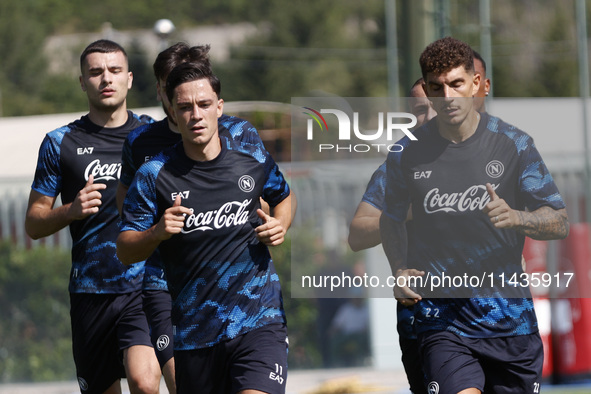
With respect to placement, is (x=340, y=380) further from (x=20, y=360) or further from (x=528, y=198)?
(x=528, y=198)

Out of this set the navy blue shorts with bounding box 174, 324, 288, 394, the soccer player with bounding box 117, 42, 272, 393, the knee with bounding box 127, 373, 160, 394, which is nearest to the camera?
the navy blue shorts with bounding box 174, 324, 288, 394

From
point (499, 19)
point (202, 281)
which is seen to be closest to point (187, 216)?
point (202, 281)

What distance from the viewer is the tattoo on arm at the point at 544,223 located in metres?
5.26

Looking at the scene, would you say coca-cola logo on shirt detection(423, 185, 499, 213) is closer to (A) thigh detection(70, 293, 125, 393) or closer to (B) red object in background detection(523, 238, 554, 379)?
(A) thigh detection(70, 293, 125, 393)

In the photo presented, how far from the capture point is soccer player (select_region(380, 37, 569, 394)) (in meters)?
5.32

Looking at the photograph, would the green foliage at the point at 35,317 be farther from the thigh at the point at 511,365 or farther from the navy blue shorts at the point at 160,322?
the thigh at the point at 511,365

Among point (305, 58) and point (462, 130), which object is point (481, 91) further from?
point (305, 58)

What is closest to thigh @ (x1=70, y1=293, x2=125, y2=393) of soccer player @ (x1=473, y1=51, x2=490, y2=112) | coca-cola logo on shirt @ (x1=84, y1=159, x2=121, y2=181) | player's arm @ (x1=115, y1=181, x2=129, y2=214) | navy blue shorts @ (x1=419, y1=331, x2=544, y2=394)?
coca-cola logo on shirt @ (x1=84, y1=159, x2=121, y2=181)

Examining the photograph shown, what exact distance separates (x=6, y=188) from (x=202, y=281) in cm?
954

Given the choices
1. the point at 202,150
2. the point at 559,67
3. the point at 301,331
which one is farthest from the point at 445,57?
the point at 559,67

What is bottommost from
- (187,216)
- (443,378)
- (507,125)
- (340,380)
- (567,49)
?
(340,380)

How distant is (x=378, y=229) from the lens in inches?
229

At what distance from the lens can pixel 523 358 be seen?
539cm

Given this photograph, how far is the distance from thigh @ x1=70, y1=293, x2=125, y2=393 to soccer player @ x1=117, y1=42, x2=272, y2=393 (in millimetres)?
386
